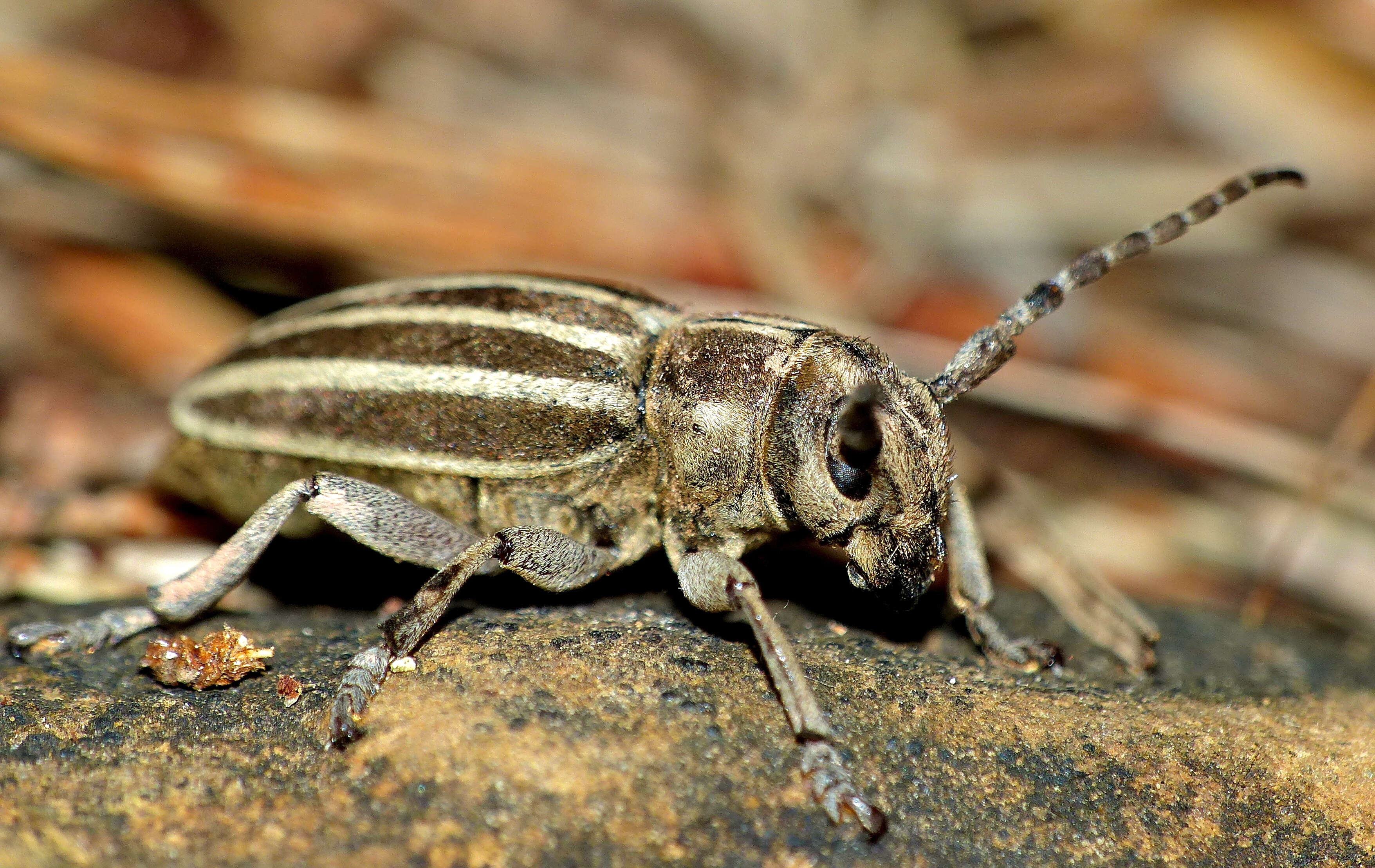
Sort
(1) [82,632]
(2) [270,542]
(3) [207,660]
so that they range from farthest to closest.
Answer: (2) [270,542] → (1) [82,632] → (3) [207,660]

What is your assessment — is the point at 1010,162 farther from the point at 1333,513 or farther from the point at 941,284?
the point at 1333,513

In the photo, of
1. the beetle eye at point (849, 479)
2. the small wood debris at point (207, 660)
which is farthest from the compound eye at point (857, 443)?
the small wood debris at point (207, 660)

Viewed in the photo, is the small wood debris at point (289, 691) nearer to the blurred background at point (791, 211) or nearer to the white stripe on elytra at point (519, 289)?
the white stripe on elytra at point (519, 289)

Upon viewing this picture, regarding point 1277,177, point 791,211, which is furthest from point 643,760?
point 791,211

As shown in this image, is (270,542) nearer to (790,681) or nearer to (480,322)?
(480,322)

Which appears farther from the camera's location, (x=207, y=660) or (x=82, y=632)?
(x=82, y=632)

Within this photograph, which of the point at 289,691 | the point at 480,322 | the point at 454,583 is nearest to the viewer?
the point at 289,691
